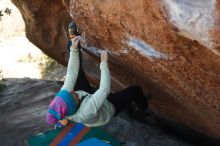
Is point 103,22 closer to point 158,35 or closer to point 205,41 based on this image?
point 158,35

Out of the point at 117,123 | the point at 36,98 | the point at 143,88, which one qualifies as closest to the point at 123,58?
the point at 143,88

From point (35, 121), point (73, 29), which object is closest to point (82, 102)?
point (73, 29)

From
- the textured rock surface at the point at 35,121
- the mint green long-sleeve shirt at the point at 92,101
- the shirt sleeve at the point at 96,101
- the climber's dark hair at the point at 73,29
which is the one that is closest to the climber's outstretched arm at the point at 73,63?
the mint green long-sleeve shirt at the point at 92,101

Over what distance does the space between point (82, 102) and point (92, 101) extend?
159 mm

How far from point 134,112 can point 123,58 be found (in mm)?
1247

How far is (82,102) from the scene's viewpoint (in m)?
4.98

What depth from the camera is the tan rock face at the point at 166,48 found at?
3.81 metres

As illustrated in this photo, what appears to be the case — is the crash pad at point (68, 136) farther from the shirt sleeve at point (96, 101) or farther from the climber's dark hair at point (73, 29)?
the climber's dark hair at point (73, 29)

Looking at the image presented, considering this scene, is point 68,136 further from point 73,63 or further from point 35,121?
point 35,121

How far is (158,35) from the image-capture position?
4410mm

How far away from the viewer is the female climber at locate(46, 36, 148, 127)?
4.76 m

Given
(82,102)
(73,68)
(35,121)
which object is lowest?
(35,121)

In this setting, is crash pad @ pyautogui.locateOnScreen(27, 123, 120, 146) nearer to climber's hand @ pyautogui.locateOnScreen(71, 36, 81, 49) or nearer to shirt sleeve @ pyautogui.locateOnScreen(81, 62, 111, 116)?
shirt sleeve @ pyautogui.locateOnScreen(81, 62, 111, 116)

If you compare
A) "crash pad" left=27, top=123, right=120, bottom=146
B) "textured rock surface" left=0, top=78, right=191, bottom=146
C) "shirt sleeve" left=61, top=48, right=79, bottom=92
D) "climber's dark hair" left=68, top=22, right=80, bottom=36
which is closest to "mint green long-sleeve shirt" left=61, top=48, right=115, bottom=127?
"shirt sleeve" left=61, top=48, right=79, bottom=92
